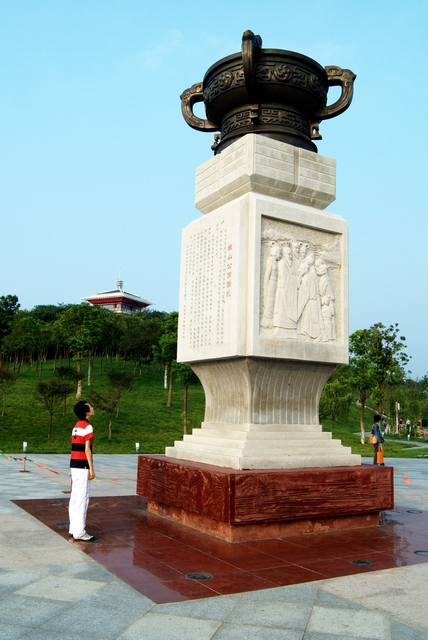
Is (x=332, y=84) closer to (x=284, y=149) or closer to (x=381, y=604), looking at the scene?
(x=284, y=149)

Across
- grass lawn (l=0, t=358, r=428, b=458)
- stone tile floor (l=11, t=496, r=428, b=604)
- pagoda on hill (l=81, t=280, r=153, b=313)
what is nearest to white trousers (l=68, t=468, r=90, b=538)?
stone tile floor (l=11, t=496, r=428, b=604)

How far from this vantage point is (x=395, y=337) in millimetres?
26109

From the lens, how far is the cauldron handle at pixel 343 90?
24.0ft

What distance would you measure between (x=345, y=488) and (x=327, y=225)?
3182 mm

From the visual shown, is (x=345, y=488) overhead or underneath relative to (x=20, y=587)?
overhead

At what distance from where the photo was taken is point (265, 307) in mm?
6207

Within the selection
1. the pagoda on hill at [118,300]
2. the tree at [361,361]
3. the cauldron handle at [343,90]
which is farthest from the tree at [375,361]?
the pagoda on hill at [118,300]

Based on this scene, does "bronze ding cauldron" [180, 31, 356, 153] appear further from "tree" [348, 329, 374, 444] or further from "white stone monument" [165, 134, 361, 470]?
"tree" [348, 329, 374, 444]

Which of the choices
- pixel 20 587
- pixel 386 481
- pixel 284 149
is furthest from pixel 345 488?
pixel 284 149

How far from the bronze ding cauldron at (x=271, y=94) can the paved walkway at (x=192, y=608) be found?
207 inches

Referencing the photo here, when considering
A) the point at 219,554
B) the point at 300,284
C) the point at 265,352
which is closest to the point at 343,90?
the point at 300,284

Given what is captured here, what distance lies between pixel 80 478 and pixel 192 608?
2.19 meters

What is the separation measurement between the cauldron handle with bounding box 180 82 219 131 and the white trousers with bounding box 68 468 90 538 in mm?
5191

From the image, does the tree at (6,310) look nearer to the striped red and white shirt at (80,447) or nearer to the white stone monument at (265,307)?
the white stone monument at (265,307)
